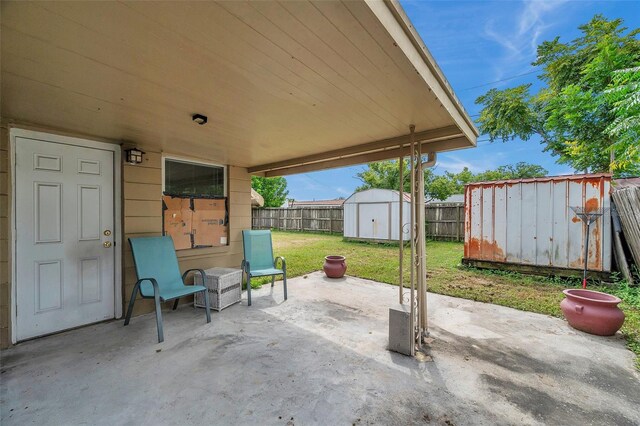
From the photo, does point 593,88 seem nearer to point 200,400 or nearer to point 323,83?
point 323,83

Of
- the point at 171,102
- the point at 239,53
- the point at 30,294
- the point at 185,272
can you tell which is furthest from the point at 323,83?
the point at 30,294

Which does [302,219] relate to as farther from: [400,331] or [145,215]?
[400,331]

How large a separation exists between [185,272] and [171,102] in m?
2.34

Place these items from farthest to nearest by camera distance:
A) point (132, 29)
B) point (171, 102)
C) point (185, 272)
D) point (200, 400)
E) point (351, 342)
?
point (185, 272) → point (351, 342) → point (171, 102) → point (200, 400) → point (132, 29)

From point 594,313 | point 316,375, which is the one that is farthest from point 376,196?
point 316,375

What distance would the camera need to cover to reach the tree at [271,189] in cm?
1903

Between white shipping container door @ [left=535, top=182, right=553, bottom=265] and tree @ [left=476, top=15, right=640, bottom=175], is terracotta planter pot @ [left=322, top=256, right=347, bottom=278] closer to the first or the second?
white shipping container door @ [left=535, top=182, right=553, bottom=265]

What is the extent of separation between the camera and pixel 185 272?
140 inches

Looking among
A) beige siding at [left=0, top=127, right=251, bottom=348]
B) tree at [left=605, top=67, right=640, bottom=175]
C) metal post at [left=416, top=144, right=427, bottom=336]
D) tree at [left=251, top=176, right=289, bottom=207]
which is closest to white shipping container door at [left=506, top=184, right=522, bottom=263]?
tree at [left=605, top=67, right=640, bottom=175]

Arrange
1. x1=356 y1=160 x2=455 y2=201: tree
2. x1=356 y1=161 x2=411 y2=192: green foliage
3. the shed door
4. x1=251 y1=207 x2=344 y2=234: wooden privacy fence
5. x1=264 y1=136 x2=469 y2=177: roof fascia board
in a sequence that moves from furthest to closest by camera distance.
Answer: x1=356 y1=161 x2=411 y2=192: green foliage, x1=251 y1=207 x2=344 y2=234: wooden privacy fence, x1=356 y1=160 x2=455 y2=201: tree, the shed door, x1=264 y1=136 x2=469 y2=177: roof fascia board

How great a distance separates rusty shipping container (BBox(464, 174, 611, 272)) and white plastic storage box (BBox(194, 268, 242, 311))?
5026mm

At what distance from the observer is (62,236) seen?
2.81 m

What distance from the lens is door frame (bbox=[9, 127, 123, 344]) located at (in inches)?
98.7

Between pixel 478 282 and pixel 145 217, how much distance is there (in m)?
5.51
